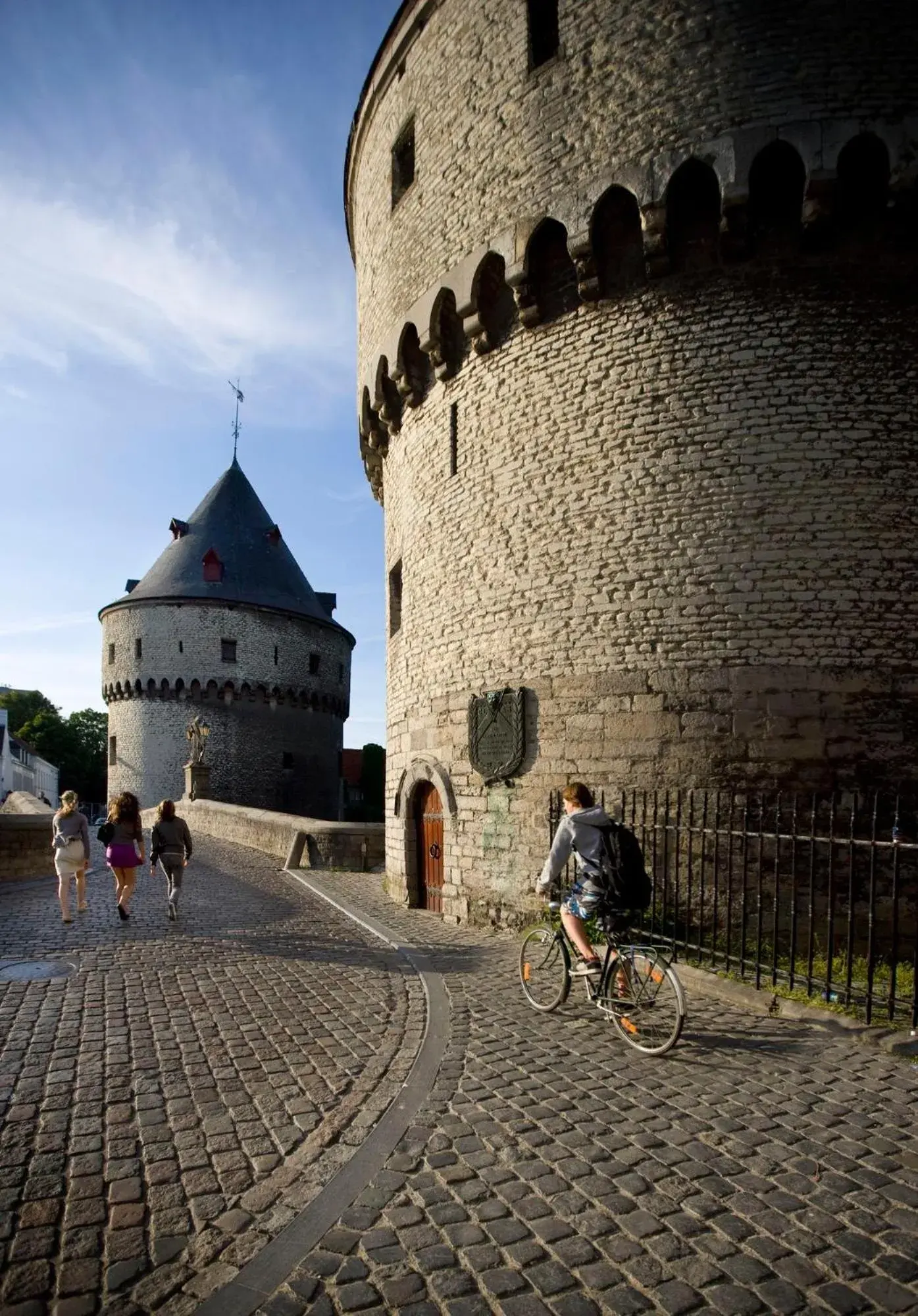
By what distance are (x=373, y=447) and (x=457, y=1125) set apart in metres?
11.6

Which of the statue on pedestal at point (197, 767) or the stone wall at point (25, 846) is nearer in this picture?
the stone wall at point (25, 846)

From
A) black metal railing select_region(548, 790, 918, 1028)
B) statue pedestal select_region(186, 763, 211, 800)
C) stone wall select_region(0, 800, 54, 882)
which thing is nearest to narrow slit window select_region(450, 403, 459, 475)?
black metal railing select_region(548, 790, 918, 1028)

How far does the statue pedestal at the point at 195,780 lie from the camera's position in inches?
1171

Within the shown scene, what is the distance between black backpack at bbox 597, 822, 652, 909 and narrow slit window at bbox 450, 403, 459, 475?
666 centimetres

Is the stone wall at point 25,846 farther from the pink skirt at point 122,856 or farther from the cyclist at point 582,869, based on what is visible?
the cyclist at point 582,869

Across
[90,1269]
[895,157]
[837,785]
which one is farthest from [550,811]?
[895,157]

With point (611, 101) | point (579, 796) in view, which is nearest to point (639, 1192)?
point (579, 796)

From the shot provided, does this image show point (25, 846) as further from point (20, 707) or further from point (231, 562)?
point (20, 707)

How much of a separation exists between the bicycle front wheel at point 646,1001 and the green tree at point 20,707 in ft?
239

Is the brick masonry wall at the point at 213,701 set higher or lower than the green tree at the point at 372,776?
higher

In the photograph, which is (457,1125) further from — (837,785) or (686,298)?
(686,298)

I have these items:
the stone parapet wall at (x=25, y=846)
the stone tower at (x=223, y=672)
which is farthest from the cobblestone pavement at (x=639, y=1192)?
the stone tower at (x=223, y=672)

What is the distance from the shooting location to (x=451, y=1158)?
3678 mm

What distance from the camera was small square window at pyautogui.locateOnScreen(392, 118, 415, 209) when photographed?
1216cm
